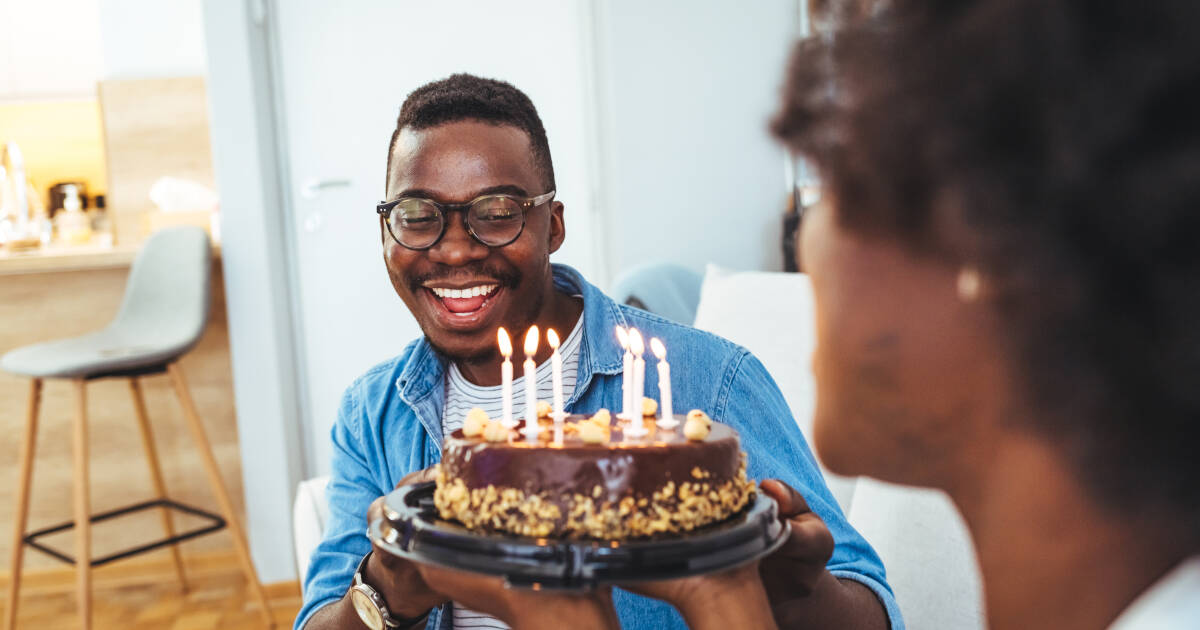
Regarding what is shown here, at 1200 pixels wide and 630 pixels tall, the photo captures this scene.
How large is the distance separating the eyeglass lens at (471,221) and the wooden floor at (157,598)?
264 centimetres

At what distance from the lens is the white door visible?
4.10m

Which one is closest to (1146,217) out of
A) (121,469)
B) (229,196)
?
(229,196)

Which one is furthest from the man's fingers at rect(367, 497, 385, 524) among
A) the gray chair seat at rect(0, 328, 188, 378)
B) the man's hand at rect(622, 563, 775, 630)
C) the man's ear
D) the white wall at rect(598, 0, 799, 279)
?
the white wall at rect(598, 0, 799, 279)

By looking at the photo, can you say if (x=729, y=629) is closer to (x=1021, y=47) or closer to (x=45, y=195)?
(x=1021, y=47)

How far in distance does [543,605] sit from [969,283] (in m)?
0.42

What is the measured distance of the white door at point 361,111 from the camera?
4.10 m

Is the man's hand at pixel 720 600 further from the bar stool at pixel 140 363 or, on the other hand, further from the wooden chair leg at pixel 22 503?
the wooden chair leg at pixel 22 503

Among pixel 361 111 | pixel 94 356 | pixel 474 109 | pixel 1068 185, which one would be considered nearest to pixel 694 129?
pixel 361 111

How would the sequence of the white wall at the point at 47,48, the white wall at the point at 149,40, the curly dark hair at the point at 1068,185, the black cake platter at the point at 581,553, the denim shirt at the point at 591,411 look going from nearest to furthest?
the curly dark hair at the point at 1068,185 → the black cake platter at the point at 581,553 → the denim shirt at the point at 591,411 → the white wall at the point at 149,40 → the white wall at the point at 47,48

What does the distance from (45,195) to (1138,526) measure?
599 cm

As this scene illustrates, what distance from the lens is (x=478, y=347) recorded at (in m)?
1.34

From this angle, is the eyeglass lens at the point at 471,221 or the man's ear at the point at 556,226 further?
the man's ear at the point at 556,226

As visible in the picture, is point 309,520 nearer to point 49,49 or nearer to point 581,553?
point 581,553

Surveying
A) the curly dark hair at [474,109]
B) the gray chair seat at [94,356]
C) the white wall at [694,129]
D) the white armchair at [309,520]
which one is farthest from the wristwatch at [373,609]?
the white wall at [694,129]
